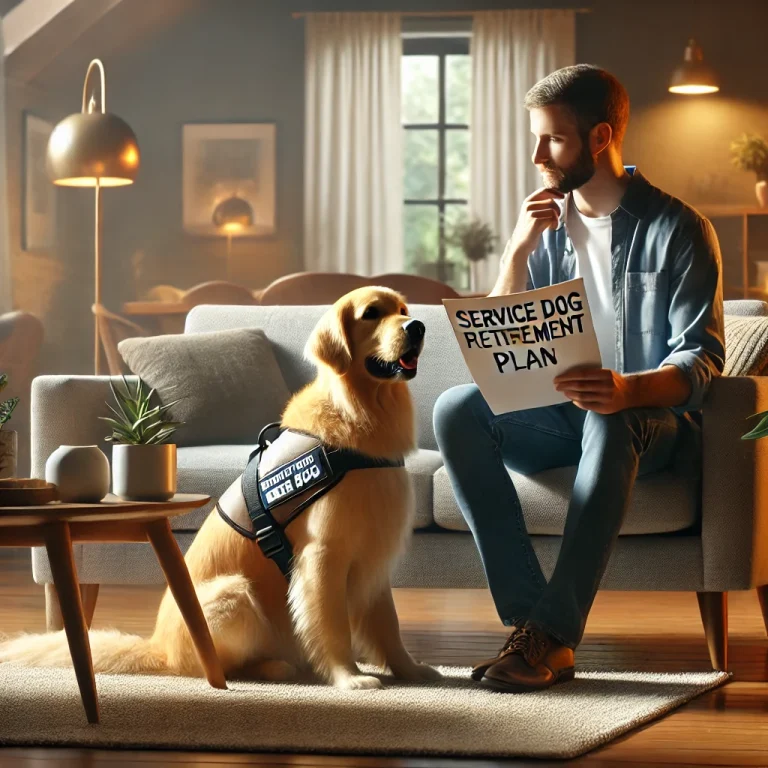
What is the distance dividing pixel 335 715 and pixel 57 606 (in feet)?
2.94

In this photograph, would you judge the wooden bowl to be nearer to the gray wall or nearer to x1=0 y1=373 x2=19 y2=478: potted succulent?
x1=0 y1=373 x2=19 y2=478: potted succulent

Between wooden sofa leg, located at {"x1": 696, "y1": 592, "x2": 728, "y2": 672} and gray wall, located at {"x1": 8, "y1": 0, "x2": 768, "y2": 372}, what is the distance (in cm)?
411

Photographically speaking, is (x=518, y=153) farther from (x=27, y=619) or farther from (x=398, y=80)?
(x=27, y=619)

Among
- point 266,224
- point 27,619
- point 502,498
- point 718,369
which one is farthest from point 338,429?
point 266,224

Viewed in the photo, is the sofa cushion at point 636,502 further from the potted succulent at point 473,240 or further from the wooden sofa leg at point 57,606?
the potted succulent at point 473,240

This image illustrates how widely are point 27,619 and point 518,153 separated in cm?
418

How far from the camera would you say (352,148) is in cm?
617

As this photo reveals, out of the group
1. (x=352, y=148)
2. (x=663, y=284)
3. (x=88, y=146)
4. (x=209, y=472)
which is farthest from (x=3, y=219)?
(x=663, y=284)

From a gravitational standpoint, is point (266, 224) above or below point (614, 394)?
above

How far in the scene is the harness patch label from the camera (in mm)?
1832

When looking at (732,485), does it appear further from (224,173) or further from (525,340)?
(224,173)

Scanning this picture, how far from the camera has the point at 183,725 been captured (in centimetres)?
160

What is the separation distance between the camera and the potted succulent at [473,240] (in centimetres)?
597

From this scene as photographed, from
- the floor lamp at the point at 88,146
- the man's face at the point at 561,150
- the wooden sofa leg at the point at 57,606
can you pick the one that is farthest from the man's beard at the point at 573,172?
the floor lamp at the point at 88,146
